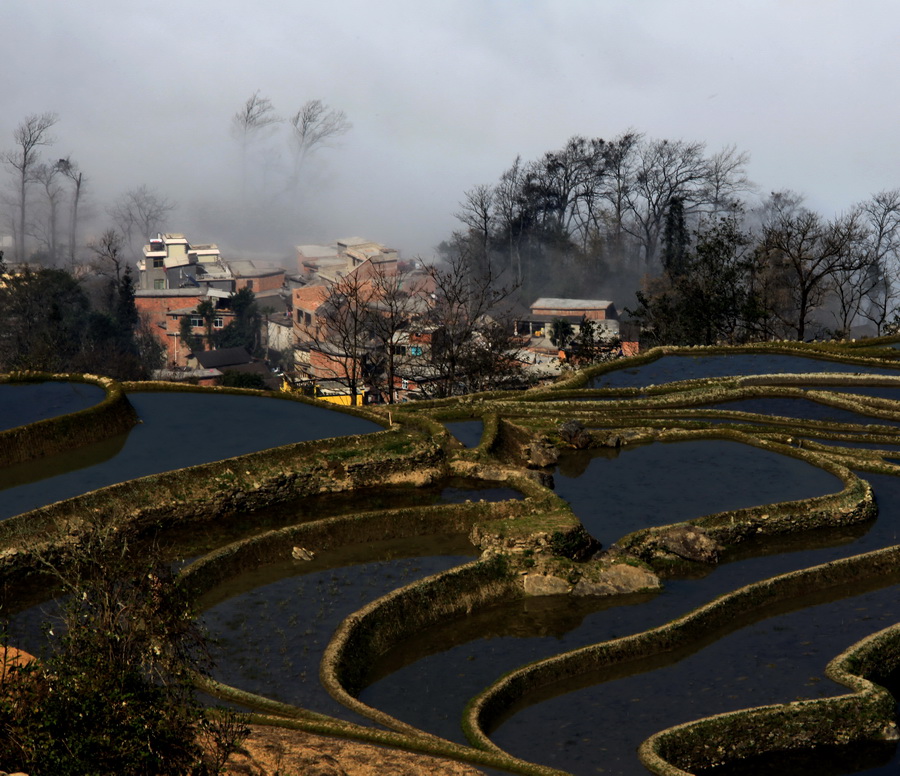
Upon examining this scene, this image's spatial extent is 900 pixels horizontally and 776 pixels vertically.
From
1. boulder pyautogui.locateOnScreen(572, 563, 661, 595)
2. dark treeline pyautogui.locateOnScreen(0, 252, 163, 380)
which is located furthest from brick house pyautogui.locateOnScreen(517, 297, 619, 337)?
boulder pyautogui.locateOnScreen(572, 563, 661, 595)

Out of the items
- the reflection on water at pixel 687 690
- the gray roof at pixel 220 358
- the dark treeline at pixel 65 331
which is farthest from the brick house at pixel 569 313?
the reflection on water at pixel 687 690

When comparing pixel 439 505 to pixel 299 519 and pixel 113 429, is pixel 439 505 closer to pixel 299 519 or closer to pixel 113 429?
pixel 299 519

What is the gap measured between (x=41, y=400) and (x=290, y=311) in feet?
346

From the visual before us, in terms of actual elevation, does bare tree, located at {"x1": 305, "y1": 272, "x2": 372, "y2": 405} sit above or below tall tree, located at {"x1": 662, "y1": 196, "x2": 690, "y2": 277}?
below

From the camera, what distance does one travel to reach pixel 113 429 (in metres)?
40.2

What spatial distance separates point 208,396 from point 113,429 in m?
6.06

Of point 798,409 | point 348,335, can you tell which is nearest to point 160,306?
point 348,335

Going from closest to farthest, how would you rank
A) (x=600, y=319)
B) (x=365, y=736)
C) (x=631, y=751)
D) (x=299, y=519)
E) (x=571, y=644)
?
(x=365, y=736) → (x=631, y=751) → (x=571, y=644) → (x=299, y=519) → (x=600, y=319)

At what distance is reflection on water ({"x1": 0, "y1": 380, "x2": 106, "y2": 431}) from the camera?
39703 millimetres

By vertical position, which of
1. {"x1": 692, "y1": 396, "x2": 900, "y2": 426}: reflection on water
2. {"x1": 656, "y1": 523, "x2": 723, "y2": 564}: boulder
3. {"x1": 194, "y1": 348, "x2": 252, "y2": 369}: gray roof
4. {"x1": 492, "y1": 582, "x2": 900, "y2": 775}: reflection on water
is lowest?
{"x1": 492, "y1": 582, "x2": 900, "y2": 775}: reflection on water

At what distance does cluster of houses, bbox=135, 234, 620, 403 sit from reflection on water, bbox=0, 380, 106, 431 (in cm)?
3428

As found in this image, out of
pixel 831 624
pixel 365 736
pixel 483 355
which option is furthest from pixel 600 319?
pixel 365 736

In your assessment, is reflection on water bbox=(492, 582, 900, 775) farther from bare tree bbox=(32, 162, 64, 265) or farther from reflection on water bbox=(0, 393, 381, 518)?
bare tree bbox=(32, 162, 64, 265)

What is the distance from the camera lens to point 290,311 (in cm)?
14650
